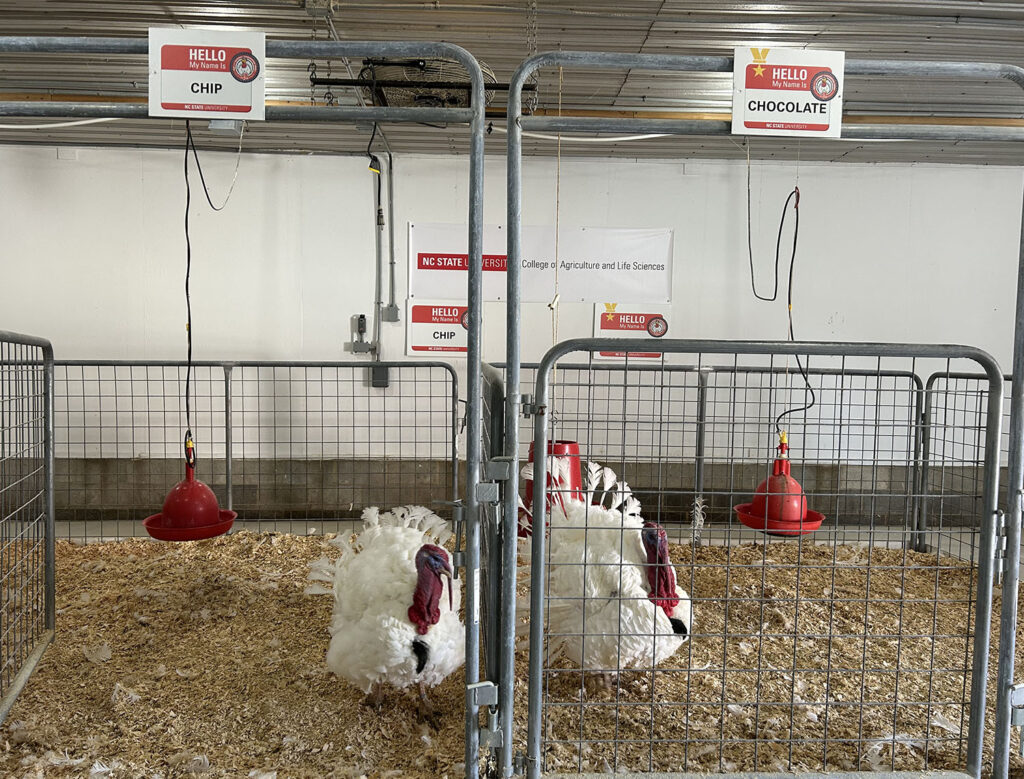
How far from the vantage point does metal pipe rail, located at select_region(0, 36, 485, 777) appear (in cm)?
204

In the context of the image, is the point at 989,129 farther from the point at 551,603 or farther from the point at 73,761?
the point at 73,761

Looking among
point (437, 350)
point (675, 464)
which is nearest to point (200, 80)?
point (437, 350)

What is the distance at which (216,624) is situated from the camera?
12.3ft

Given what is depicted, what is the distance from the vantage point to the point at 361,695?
2998 millimetres

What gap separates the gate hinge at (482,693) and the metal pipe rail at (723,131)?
2.0 inches

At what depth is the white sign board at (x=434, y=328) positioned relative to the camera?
6316 millimetres

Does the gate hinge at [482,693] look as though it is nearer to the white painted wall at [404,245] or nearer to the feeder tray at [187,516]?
the feeder tray at [187,516]

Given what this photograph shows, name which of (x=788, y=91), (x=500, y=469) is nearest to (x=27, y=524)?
(x=500, y=469)

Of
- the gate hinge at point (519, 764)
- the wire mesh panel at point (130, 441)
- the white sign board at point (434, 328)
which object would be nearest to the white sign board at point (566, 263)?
the white sign board at point (434, 328)

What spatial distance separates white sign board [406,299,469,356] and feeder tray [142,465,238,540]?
3290mm

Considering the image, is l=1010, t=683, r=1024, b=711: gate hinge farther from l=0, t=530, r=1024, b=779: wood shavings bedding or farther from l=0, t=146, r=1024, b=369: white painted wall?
l=0, t=146, r=1024, b=369: white painted wall

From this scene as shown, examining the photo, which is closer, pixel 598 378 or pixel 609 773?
pixel 609 773

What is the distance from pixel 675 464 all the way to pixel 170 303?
4.70 m

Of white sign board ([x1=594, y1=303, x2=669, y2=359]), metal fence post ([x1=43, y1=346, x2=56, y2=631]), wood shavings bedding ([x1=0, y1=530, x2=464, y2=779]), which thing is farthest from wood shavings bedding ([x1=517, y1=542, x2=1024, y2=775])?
white sign board ([x1=594, y1=303, x2=669, y2=359])
